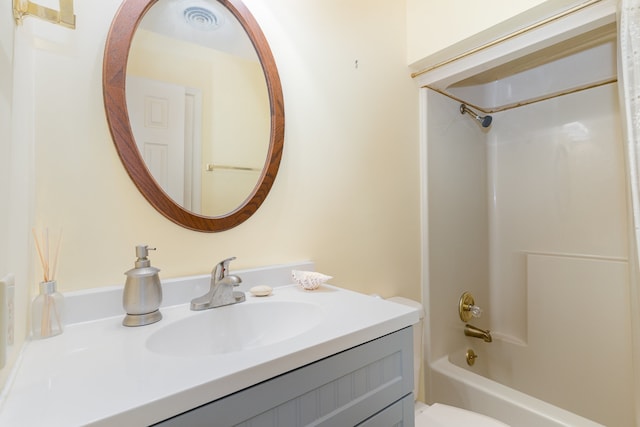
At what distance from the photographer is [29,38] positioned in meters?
0.69

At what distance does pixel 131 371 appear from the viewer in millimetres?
501

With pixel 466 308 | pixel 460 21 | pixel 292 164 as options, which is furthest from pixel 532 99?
pixel 292 164

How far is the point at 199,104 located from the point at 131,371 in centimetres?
74

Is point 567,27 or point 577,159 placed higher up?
point 567,27

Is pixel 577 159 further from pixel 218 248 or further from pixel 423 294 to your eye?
pixel 218 248

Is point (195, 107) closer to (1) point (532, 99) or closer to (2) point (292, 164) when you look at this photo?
A: (2) point (292, 164)

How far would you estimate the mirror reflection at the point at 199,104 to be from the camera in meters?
0.86

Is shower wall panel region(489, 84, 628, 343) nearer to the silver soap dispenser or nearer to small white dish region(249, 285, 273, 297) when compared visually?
small white dish region(249, 285, 273, 297)

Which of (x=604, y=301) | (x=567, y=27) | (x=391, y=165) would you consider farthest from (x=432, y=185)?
(x=604, y=301)

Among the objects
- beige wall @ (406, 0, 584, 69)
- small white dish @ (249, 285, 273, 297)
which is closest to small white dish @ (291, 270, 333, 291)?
small white dish @ (249, 285, 273, 297)

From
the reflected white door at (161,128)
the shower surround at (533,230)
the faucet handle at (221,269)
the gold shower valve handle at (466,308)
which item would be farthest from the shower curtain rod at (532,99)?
the faucet handle at (221,269)

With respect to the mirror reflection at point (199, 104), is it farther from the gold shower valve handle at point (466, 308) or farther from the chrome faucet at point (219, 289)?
the gold shower valve handle at point (466, 308)

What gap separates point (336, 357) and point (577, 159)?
200cm

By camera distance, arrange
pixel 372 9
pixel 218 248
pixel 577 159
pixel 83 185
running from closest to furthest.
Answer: pixel 83 185
pixel 218 248
pixel 372 9
pixel 577 159
